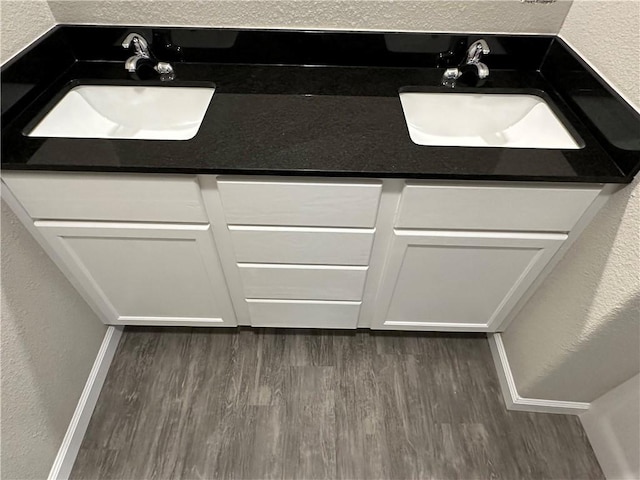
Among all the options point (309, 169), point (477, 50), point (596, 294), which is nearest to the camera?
point (309, 169)

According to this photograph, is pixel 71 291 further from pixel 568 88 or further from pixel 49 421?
pixel 568 88

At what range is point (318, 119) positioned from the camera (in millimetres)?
1064

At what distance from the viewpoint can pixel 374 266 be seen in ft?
3.92

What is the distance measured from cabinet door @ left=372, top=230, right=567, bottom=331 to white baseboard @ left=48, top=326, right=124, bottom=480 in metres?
0.99

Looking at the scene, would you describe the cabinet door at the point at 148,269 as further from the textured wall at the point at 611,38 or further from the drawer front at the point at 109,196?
the textured wall at the point at 611,38

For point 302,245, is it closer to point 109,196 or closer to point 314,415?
point 109,196

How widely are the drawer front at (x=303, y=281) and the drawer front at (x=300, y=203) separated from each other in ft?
0.62

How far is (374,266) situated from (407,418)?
23.5 inches

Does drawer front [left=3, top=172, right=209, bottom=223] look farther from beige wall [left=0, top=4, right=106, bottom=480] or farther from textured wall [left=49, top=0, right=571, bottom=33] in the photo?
textured wall [left=49, top=0, right=571, bottom=33]

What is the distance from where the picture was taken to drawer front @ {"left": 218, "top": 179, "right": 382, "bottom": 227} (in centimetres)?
95

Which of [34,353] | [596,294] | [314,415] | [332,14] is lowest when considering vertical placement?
[314,415]

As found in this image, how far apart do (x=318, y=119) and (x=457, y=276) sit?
0.61m

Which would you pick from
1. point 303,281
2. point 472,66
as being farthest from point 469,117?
point 303,281

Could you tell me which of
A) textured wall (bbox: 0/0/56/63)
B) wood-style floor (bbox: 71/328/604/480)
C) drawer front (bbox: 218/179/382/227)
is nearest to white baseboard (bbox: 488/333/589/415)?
wood-style floor (bbox: 71/328/604/480)
